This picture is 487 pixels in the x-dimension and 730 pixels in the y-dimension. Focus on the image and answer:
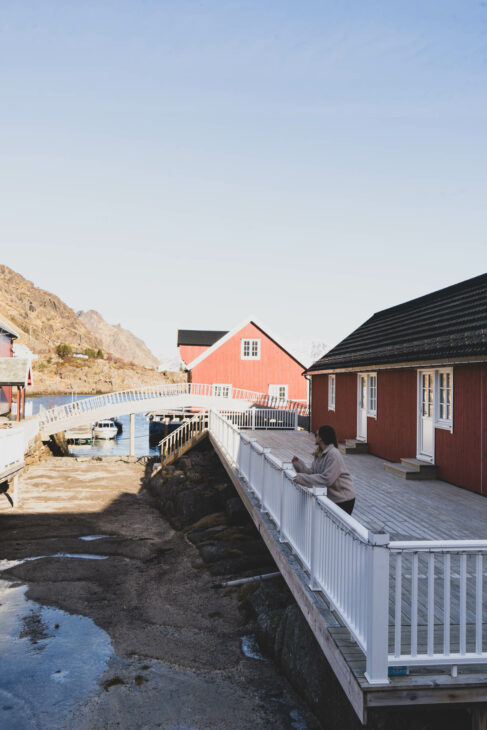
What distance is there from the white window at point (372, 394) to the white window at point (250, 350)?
2025 centimetres

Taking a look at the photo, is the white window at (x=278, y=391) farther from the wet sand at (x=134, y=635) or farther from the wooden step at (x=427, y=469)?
the wooden step at (x=427, y=469)

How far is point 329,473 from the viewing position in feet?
21.0

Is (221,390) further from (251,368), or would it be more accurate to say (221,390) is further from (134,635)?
(134,635)

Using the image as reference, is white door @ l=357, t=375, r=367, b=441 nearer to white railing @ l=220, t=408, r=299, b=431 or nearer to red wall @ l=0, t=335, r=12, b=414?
white railing @ l=220, t=408, r=299, b=431

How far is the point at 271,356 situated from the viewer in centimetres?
3769

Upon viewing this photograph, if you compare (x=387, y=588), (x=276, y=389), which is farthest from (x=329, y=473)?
(x=276, y=389)

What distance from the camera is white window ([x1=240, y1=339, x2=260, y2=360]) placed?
37.1 metres

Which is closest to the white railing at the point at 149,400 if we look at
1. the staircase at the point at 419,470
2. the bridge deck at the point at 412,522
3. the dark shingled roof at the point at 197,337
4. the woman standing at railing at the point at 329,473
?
the dark shingled roof at the point at 197,337

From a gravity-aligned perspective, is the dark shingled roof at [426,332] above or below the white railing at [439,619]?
above

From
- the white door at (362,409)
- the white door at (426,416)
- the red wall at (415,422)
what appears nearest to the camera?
the red wall at (415,422)

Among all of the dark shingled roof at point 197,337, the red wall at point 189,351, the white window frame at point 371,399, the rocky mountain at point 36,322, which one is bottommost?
the white window frame at point 371,399

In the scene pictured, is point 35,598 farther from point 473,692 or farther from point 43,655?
point 473,692

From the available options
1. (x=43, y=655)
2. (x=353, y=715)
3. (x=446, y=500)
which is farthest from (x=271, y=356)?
(x=353, y=715)

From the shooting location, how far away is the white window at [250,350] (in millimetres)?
37062
